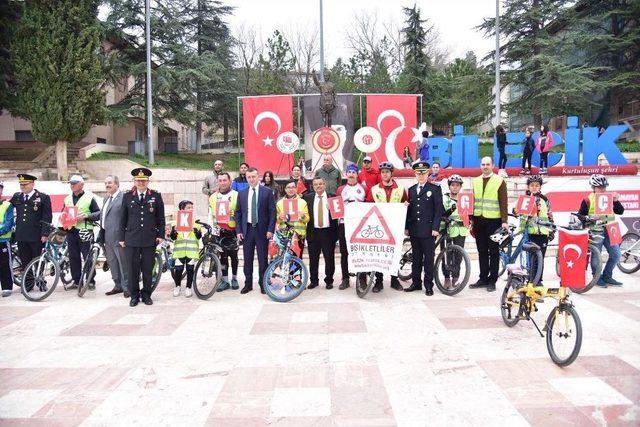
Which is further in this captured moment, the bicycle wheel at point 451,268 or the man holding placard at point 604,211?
the man holding placard at point 604,211

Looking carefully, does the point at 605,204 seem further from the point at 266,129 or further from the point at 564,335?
the point at 266,129

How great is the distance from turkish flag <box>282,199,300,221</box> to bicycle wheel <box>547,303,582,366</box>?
13.5ft

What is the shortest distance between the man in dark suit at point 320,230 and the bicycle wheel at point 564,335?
396 centimetres

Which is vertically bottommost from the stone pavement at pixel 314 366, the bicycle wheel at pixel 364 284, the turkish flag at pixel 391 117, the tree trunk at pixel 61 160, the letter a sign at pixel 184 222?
the stone pavement at pixel 314 366

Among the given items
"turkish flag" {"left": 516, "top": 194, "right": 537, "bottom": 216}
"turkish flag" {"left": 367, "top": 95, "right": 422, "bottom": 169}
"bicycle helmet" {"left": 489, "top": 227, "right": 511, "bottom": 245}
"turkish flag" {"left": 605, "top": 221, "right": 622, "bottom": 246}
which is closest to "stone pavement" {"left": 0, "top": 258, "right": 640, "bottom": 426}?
"bicycle helmet" {"left": 489, "top": 227, "right": 511, "bottom": 245}

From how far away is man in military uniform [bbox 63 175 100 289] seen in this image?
8211mm

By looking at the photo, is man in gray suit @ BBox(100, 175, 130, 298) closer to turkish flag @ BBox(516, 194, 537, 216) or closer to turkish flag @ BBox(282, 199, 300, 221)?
turkish flag @ BBox(282, 199, 300, 221)

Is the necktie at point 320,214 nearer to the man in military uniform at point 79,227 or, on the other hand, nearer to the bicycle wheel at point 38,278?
the man in military uniform at point 79,227

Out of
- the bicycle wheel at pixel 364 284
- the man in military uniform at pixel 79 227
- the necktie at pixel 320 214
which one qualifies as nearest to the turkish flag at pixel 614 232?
the bicycle wheel at pixel 364 284

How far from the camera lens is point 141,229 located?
7.14 meters

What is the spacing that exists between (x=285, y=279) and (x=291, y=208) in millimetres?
1123

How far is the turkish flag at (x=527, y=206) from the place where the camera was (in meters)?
6.70

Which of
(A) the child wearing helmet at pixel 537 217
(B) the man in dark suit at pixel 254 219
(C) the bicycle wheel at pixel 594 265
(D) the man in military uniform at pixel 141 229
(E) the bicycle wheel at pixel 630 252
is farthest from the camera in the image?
(E) the bicycle wheel at pixel 630 252

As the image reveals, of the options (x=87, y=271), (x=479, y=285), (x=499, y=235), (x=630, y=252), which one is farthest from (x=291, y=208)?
(x=630, y=252)
